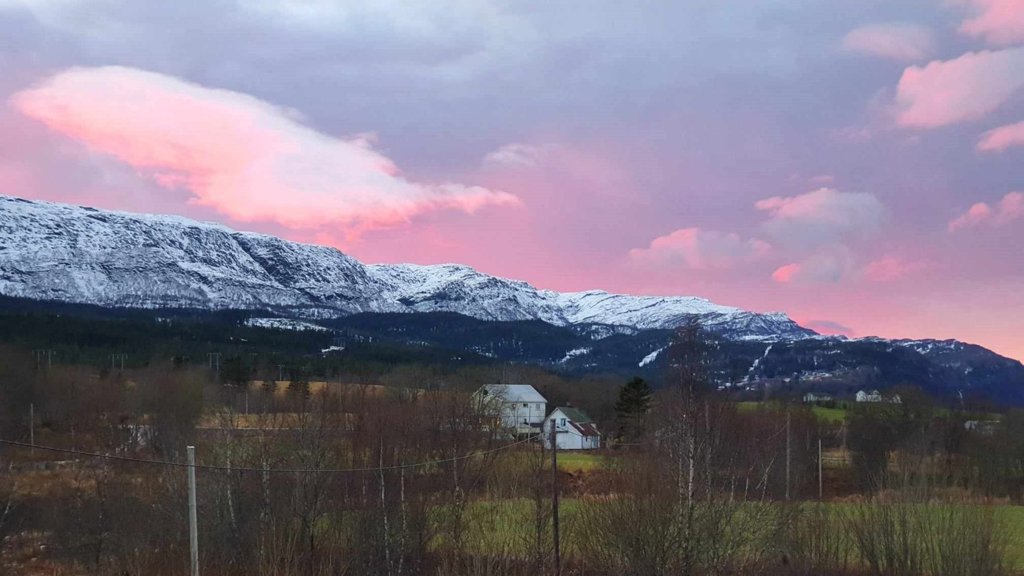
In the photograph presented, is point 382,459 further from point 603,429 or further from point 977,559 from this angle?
point 603,429

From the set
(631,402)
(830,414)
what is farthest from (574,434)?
(830,414)

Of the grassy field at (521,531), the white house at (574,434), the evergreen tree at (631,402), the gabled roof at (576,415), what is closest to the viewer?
the grassy field at (521,531)

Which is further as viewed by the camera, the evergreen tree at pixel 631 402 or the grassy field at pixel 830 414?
the grassy field at pixel 830 414

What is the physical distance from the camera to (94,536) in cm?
3409

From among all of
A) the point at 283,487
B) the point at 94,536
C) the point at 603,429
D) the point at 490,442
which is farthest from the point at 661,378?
the point at 603,429

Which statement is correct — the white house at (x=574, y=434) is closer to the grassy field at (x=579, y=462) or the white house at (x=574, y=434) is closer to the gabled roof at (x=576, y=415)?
the gabled roof at (x=576, y=415)

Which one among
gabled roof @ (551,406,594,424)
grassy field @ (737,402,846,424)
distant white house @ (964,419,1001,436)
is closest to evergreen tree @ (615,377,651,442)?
grassy field @ (737,402,846,424)

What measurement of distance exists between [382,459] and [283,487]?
3609mm

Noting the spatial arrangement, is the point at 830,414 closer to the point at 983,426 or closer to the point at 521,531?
the point at 983,426

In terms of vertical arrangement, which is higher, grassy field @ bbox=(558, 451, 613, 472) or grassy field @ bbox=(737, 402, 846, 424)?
grassy field @ bbox=(737, 402, 846, 424)

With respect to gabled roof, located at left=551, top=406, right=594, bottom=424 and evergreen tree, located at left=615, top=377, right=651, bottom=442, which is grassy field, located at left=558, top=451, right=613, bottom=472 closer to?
evergreen tree, located at left=615, top=377, right=651, bottom=442

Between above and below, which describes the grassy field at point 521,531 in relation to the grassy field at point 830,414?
above

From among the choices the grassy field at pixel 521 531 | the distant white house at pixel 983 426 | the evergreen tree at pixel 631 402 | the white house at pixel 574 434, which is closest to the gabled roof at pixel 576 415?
the white house at pixel 574 434

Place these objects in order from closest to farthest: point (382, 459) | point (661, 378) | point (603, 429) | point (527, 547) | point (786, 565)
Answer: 1. point (661, 378)
2. point (786, 565)
3. point (527, 547)
4. point (382, 459)
5. point (603, 429)
